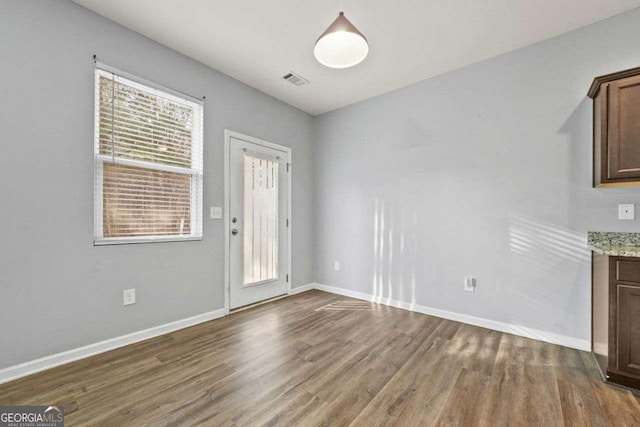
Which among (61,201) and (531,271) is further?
(531,271)

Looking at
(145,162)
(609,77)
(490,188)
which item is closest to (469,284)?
(490,188)

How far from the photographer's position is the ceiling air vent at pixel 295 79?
3.37 meters

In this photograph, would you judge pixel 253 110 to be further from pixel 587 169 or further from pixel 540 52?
pixel 587 169

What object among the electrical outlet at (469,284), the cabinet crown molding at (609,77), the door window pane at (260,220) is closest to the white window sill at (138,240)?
the door window pane at (260,220)

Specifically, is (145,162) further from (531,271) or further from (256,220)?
(531,271)

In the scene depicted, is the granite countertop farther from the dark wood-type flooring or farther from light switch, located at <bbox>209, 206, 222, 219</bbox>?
light switch, located at <bbox>209, 206, 222, 219</bbox>

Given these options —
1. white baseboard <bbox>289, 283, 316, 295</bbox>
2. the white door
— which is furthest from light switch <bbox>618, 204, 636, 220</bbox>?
white baseboard <bbox>289, 283, 316, 295</bbox>

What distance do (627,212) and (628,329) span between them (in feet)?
3.21

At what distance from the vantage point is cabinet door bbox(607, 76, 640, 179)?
2035 millimetres

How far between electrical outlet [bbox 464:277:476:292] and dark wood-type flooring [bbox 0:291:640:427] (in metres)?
0.44

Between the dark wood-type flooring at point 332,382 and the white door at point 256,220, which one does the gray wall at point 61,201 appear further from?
A: the white door at point 256,220

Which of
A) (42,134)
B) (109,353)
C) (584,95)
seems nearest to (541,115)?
(584,95)

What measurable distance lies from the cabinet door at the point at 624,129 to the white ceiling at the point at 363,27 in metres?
0.79

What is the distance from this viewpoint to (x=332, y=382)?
6.46 ft
